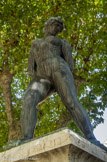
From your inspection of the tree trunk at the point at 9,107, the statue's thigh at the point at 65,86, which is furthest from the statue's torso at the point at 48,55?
the tree trunk at the point at 9,107

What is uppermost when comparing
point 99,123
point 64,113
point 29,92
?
point 99,123

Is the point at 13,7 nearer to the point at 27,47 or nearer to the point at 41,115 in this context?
the point at 27,47

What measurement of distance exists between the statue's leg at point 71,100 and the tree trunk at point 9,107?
5087 millimetres

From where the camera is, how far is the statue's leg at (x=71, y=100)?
13.3 feet

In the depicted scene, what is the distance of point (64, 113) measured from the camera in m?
10.3

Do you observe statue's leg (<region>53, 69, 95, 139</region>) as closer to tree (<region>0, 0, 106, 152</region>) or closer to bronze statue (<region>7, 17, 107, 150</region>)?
bronze statue (<region>7, 17, 107, 150</region>)

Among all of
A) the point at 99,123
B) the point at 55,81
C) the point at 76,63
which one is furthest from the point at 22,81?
the point at 55,81

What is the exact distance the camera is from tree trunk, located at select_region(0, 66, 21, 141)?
360 inches

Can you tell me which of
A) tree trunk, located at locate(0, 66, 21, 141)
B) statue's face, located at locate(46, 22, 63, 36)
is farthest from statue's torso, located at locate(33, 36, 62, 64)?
tree trunk, located at locate(0, 66, 21, 141)

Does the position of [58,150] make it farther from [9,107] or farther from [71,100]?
[9,107]

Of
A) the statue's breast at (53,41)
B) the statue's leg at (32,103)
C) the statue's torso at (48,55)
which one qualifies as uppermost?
the statue's breast at (53,41)

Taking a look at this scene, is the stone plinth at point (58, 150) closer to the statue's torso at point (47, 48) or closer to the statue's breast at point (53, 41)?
the statue's torso at point (47, 48)

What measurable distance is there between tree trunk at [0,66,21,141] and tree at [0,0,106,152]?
4 cm

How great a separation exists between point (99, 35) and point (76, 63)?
1.44 meters
